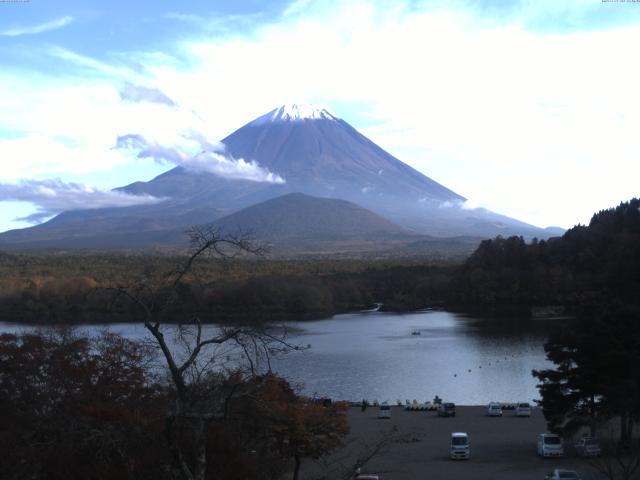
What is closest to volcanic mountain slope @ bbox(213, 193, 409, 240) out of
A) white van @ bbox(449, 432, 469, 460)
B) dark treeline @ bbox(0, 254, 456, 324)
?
dark treeline @ bbox(0, 254, 456, 324)

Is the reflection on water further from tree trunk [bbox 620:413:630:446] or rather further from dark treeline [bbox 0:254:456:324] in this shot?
tree trunk [bbox 620:413:630:446]

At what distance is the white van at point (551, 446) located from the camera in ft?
35.7

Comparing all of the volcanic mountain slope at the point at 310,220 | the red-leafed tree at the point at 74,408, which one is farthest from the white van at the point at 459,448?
the volcanic mountain slope at the point at 310,220

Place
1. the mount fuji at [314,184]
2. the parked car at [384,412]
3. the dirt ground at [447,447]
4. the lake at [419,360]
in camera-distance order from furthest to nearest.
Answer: the mount fuji at [314,184] < the lake at [419,360] < the parked car at [384,412] < the dirt ground at [447,447]

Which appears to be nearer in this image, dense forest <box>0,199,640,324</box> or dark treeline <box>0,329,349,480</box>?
dark treeline <box>0,329,349,480</box>

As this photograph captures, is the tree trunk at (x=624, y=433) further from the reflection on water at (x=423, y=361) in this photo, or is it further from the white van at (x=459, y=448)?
the reflection on water at (x=423, y=361)

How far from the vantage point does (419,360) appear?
78.1 ft

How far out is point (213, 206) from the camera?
125875 millimetres

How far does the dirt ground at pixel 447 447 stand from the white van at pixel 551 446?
109mm

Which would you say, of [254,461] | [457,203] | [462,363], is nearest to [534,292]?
[462,363]

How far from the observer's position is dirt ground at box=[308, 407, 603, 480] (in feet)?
33.2

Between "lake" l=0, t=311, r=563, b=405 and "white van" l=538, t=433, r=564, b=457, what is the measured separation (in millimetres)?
4294

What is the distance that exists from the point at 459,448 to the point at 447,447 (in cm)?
103

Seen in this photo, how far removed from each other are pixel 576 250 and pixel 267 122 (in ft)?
347
